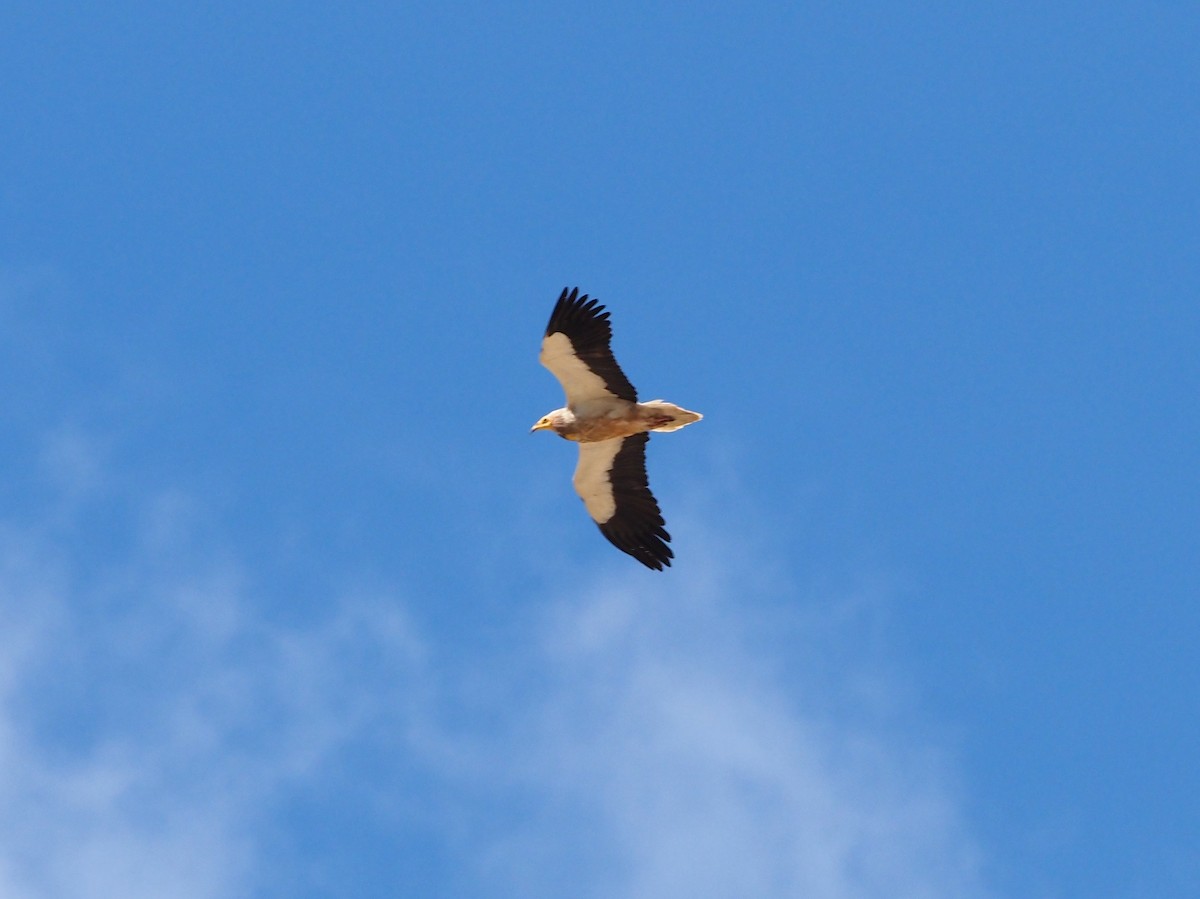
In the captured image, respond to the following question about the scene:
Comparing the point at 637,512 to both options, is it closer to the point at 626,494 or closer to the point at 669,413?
the point at 626,494

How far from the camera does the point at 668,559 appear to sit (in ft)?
94.7

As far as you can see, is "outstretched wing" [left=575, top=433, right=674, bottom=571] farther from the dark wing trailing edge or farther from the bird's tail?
the bird's tail

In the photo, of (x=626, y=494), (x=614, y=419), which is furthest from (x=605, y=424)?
(x=626, y=494)

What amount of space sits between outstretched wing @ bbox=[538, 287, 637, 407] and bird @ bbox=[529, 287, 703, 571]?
2 centimetres

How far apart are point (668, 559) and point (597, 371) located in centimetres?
354

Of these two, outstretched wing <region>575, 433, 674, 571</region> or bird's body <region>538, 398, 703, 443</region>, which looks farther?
outstretched wing <region>575, 433, 674, 571</region>

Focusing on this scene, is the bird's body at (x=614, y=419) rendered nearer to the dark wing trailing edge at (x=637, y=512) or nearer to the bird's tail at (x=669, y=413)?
the bird's tail at (x=669, y=413)

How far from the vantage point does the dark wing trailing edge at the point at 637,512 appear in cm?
2872

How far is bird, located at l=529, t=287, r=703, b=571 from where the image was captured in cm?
2716

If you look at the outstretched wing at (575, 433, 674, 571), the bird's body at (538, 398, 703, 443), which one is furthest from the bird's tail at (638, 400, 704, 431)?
the outstretched wing at (575, 433, 674, 571)

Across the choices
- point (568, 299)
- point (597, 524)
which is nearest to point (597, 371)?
point (568, 299)

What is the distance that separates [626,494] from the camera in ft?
94.8

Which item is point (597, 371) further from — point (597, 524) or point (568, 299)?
point (597, 524)

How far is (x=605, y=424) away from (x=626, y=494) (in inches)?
64.0
